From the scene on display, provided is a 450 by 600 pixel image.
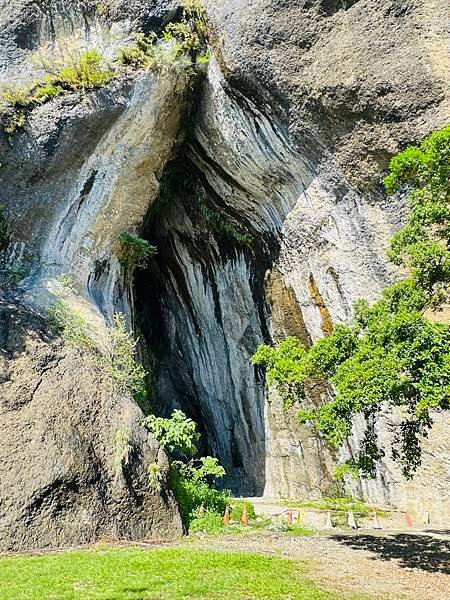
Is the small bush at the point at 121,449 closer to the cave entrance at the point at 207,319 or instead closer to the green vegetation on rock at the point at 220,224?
the cave entrance at the point at 207,319

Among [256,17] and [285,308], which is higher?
[256,17]

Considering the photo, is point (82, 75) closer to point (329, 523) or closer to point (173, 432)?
point (173, 432)

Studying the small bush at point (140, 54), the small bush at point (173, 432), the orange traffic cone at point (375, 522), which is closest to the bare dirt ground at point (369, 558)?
the orange traffic cone at point (375, 522)

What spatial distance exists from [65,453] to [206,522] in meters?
2.79

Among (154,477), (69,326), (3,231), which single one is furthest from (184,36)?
(154,477)

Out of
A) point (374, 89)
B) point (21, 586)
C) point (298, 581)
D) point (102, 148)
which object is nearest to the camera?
point (21, 586)

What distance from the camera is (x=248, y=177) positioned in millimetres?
13938

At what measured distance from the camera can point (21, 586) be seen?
560 centimetres

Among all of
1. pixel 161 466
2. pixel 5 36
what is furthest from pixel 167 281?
pixel 161 466

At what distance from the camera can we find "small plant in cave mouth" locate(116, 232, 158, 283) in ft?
45.7

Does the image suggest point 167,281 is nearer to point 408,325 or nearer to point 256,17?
point 256,17

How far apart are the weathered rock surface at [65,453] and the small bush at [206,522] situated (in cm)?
48

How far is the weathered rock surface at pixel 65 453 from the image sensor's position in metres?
8.01

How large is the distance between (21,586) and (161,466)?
400cm
